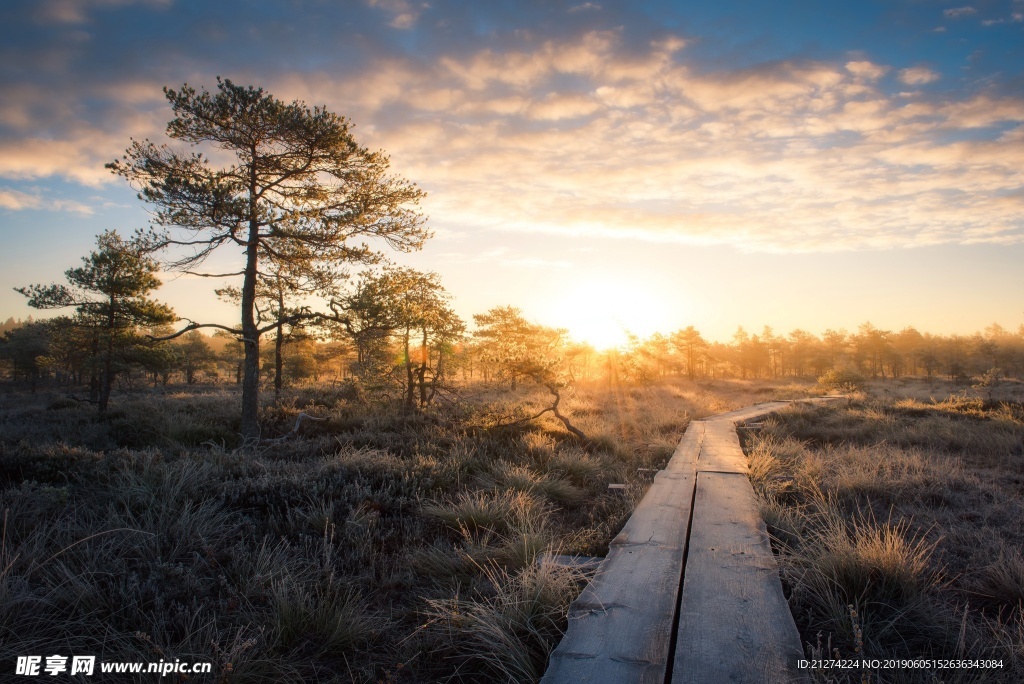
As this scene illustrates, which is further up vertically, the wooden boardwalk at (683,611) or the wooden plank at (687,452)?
the wooden boardwalk at (683,611)

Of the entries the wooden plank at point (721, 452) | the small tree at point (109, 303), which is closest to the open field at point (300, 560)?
the wooden plank at point (721, 452)

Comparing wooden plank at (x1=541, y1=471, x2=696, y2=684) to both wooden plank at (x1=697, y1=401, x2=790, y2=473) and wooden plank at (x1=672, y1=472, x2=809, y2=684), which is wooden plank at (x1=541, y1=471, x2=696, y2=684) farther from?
wooden plank at (x1=697, y1=401, x2=790, y2=473)

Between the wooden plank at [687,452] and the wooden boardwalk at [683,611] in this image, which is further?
the wooden plank at [687,452]

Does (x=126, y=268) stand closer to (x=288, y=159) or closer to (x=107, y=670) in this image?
(x=288, y=159)

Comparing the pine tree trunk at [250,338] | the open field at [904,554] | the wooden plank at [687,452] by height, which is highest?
the pine tree trunk at [250,338]

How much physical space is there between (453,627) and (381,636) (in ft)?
1.87

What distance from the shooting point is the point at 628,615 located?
8.55ft

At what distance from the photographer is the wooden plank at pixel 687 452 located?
24.2 ft

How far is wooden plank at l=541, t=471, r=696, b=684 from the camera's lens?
6.95 ft

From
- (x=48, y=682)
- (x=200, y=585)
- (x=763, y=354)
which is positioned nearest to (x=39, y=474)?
(x=200, y=585)

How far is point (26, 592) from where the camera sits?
106 inches
